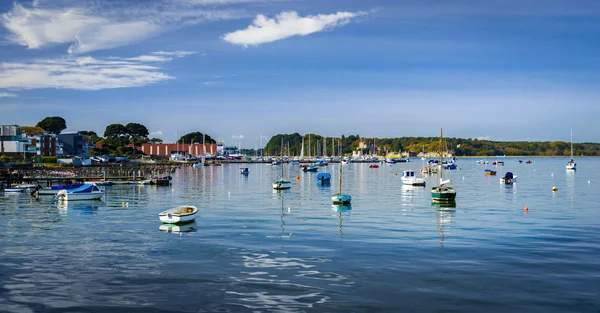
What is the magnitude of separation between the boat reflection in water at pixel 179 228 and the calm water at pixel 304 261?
0.63 feet

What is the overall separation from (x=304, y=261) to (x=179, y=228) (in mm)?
20274

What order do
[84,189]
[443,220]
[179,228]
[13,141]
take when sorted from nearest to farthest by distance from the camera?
[179,228]
[443,220]
[84,189]
[13,141]

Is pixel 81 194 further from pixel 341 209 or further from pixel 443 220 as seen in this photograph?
pixel 443 220

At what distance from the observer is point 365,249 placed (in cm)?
4138

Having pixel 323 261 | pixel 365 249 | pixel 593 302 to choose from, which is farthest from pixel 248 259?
pixel 593 302

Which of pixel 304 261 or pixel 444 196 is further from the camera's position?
pixel 444 196

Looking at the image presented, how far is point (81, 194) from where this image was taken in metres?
83.8

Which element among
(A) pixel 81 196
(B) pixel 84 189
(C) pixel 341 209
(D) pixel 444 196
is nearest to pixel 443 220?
(C) pixel 341 209

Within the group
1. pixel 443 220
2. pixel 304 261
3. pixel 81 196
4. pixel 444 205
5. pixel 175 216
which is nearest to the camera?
pixel 304 261

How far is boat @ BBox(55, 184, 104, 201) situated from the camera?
271ft

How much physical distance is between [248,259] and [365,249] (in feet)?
31.0

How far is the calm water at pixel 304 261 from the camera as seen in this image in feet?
90.8

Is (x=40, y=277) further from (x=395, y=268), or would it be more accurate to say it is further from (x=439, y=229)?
(x=439, y=229)

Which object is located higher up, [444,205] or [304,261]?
[444,205]
